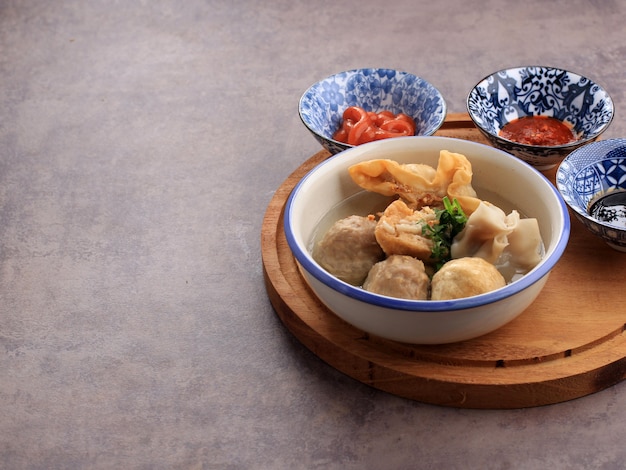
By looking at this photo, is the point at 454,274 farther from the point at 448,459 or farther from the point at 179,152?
the point at 179,152

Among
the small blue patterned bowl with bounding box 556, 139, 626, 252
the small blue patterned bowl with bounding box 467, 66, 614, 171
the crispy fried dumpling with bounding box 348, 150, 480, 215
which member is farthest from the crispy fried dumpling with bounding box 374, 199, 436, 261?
the small blue patterned bowl with bounding box 467, 66, 614, 171

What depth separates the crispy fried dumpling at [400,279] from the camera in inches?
84.8

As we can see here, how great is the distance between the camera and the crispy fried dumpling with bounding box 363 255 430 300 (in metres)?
2.15

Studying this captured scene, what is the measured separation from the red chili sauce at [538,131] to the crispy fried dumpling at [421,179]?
50 centimetres

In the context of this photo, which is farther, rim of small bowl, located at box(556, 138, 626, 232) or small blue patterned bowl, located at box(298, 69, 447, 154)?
small blue patterned bowl, located at box(298, 69, 447, 154)

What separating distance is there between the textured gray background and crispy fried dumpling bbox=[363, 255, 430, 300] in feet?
1.08

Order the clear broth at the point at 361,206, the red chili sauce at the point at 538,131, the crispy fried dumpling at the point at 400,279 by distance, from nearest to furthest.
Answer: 1. the crispy fried dumpling at the point at 400,279
2. the clear broth at the point at 361,206
3. the red chili sauce at the point at 538,131

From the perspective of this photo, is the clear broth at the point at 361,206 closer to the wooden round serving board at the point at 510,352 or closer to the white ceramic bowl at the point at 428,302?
the white ceramic bowl at the point at 428,302

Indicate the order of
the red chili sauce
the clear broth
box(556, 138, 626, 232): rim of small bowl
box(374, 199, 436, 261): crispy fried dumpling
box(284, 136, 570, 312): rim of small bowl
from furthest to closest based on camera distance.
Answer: the red chili sauce < the clear broth < box(556, 138, 626, 232): rim of small bowl < box(374, 199, 436, 261): crispy fried dumpling < box(284, 136, 570, 312): rim of small bowl

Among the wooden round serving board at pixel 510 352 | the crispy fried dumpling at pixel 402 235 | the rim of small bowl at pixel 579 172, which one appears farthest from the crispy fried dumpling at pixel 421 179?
the wooden round serving board at pixel 510 352

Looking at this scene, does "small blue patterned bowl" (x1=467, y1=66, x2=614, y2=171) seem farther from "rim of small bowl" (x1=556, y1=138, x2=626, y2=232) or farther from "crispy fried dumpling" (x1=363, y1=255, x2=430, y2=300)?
"crispy fried dumpling" (x1=363, y1=255, x2=430, y2=300)

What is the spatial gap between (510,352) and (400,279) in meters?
0.38

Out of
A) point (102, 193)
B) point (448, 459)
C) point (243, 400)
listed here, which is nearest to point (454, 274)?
point (448, 459)

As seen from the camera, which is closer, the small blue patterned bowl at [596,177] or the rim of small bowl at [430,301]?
the rim of small bowl at [430,301]
